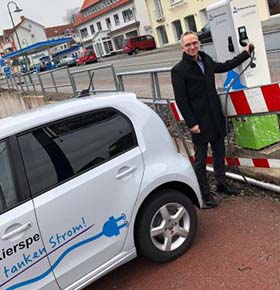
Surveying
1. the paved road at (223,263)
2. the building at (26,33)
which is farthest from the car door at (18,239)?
the building at (26,33)

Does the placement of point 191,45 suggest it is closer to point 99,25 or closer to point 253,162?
point 253,162

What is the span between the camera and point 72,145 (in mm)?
3354

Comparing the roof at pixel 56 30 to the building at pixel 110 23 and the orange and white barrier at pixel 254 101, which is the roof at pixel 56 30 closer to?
the building at pixel 110 23

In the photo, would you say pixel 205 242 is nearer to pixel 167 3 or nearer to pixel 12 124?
pixel 12 124

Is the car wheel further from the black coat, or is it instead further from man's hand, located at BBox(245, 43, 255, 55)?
man's hand, located at BBox(245, 43, 255, 55)

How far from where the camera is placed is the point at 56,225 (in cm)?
308

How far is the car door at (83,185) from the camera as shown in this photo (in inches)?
122

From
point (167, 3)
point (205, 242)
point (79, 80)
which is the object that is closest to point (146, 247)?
point (205, 242)

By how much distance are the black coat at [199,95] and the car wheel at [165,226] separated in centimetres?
94

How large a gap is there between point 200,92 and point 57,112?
1.65 m

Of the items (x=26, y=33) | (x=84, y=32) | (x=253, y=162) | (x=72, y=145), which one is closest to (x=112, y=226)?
(x=72, y=145)

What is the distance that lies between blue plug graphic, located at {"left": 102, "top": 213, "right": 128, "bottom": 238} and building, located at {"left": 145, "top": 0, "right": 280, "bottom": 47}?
3449cm

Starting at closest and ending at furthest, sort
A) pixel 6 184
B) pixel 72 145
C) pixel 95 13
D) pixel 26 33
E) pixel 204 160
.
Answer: pixel 6 184 → pixel 72 145 → pixel 204 160 → pixel 95 13 → pixel 26 33

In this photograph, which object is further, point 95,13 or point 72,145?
point 95,13
